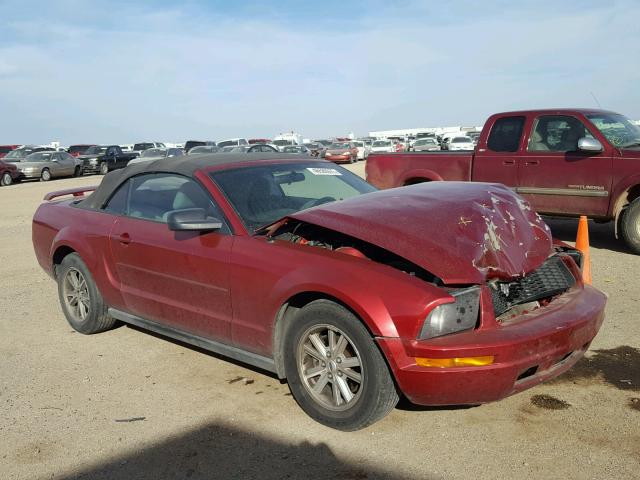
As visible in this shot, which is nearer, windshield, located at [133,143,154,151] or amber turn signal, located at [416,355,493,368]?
amber turn signal, located at [416,355,493,368]

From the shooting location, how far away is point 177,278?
418 centimetres

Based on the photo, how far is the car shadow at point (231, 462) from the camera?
9.86ft

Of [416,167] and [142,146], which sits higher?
[416,167]

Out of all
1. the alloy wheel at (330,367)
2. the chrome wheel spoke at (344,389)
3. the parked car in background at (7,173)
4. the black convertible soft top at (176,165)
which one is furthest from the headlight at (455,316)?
the parked car in background at (7,173)

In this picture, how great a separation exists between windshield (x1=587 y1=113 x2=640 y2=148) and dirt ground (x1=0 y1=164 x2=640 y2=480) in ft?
12.7

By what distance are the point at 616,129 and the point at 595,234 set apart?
6.39ft

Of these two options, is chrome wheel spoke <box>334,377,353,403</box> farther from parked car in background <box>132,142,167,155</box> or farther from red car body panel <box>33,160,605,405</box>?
parked car in background <box>132,142,167,155</box>

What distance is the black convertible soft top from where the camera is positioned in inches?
175

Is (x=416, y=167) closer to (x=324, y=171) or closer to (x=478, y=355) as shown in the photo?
(x=324, y=171)

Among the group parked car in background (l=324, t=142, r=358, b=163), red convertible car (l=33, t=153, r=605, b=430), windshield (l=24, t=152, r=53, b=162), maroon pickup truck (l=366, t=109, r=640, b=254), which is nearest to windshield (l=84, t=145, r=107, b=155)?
windshield (l=24, t=152, r=53, b=162)

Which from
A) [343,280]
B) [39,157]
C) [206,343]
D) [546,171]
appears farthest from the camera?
[39,157]

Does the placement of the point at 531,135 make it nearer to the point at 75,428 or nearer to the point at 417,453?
the point at 417,453

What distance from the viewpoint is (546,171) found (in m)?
8.23

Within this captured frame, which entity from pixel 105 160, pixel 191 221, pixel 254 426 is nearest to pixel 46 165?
pixel 105 160
